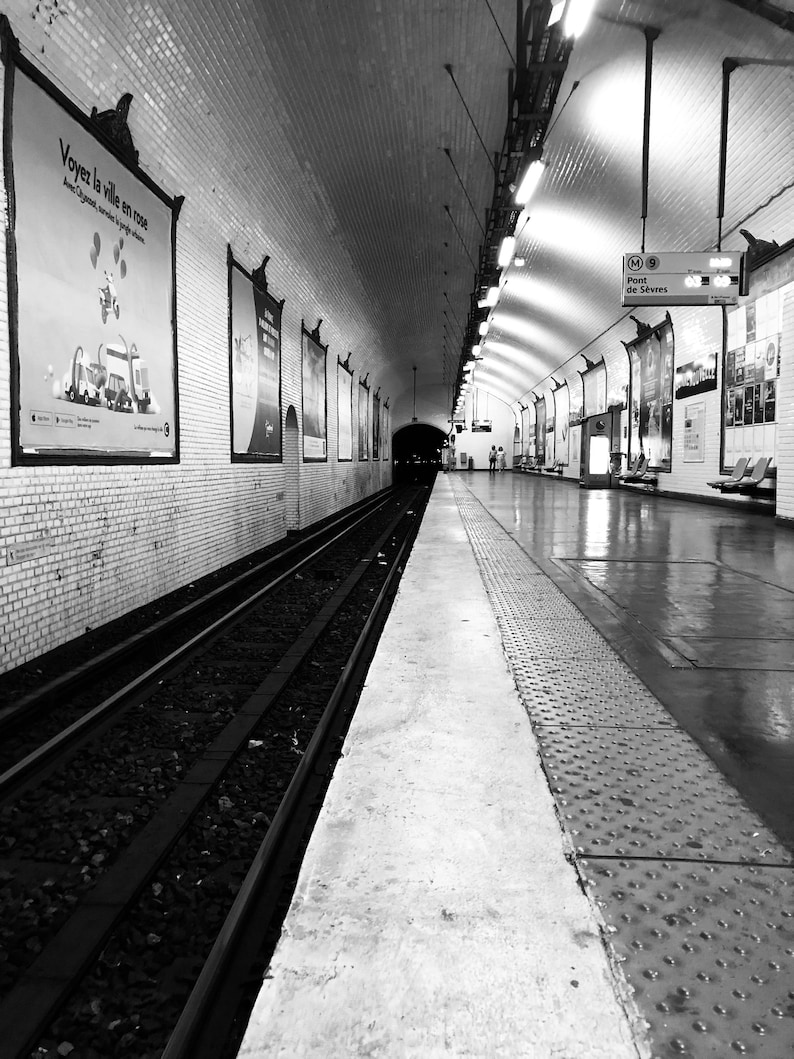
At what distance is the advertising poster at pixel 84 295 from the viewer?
15.2 ft

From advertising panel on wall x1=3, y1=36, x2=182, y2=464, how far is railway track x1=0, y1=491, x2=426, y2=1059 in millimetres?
2050

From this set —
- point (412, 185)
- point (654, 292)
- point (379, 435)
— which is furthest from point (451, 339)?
point (654, 292)

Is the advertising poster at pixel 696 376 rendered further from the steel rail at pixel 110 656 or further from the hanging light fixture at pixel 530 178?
the steel rail at pixel 110 656

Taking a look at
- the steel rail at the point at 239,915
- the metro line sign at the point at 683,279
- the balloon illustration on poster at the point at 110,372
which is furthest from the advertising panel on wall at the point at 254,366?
the steel rail at the point at 239,915

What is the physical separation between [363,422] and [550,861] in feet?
83.3

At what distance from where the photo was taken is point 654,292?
33.9 ft

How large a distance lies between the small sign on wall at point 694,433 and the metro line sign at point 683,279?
17.7 ft

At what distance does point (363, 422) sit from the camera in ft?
86.9

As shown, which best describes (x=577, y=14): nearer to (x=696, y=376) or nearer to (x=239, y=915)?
(x=239, y=915)

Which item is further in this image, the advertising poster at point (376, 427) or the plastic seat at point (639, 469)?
the advertising poster at point (376, 427)

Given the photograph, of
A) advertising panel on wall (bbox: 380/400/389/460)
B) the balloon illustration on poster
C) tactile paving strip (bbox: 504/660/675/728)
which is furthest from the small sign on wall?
advertising panel on wall (bbox: 380/400/389/460)

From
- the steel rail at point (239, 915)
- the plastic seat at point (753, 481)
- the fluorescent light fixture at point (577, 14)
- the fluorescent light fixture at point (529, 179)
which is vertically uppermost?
the fluorescent light fixture at point (529, 179)

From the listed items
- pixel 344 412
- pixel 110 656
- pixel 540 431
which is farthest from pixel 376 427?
pixel 110 656

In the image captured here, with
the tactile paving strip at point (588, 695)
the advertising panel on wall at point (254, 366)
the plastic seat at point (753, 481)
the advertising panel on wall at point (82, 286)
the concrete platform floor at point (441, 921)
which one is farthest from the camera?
the plastic seat at point (753, 481)
